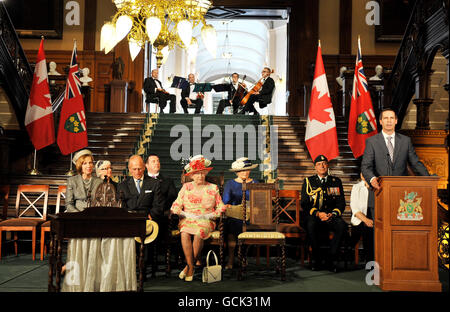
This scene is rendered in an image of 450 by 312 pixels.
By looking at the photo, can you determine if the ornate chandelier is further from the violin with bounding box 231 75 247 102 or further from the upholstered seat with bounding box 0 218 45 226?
the violin with bounding box 231 75 247 102

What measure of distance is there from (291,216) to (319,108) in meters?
2.02

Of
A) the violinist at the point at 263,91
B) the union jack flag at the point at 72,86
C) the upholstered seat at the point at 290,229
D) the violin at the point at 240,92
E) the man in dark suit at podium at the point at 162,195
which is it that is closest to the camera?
the man in dark suit at podium at the point at 162,195

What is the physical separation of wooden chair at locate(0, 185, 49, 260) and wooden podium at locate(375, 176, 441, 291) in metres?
4.24

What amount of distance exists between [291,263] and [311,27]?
883 cm

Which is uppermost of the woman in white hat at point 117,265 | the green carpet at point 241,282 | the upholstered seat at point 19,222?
the upholstered seat at point 19,222

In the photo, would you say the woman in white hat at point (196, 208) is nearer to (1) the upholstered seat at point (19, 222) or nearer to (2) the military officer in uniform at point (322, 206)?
(2) the military officer in uniform at point (322, 206)

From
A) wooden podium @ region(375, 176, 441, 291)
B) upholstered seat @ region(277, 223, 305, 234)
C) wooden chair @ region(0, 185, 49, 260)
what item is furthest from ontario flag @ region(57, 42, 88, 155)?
wooden podium @ region(375, 176, 441, 291)

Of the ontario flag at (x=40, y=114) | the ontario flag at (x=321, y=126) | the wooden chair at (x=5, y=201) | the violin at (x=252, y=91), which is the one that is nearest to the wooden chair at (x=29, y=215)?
the wooden chair at (x=5, y=201)

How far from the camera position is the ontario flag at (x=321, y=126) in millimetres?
8680

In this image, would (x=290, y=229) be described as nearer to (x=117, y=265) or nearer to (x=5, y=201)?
(x=117, y=265)

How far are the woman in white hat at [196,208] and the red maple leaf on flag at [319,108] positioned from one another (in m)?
3.37

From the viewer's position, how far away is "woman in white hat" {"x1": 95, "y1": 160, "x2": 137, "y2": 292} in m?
4.54

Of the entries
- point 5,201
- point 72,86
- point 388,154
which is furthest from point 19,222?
point 388,154

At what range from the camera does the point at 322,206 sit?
6750 mm
